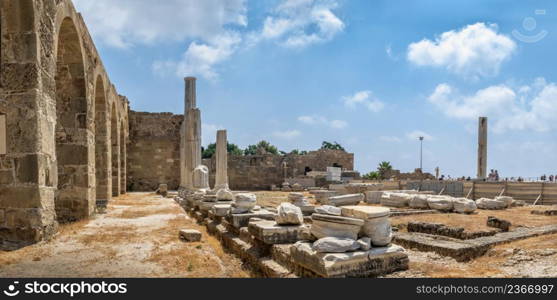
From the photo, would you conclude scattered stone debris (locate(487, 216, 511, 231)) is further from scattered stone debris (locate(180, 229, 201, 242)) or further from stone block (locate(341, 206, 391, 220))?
scattered stone debris (locate(180, 229, 201, 242))

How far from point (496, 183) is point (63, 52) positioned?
1809cm

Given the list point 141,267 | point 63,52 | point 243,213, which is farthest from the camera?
point 63,52

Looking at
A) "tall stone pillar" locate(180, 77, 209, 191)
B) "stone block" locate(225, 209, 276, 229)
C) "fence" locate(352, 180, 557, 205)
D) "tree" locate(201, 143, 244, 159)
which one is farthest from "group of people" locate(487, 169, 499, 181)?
"tree" locate(201, 143, 244, 159)

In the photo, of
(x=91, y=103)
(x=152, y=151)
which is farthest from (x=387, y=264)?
(x=152, y=151)

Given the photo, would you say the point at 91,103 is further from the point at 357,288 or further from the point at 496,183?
the point at 496,183

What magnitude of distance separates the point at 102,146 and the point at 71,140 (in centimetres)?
401

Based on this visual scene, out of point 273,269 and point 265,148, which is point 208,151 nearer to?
point 265,148

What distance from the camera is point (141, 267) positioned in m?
4.84

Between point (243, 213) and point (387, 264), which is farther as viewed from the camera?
point (243, 213)

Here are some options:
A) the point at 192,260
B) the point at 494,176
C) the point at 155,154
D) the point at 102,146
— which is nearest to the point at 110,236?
the point at 192,260

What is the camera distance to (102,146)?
43.9 ft

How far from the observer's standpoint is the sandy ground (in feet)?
15.2

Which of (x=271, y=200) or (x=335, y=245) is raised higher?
(x=335, y=245)

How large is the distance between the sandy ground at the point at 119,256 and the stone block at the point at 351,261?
1.19m
